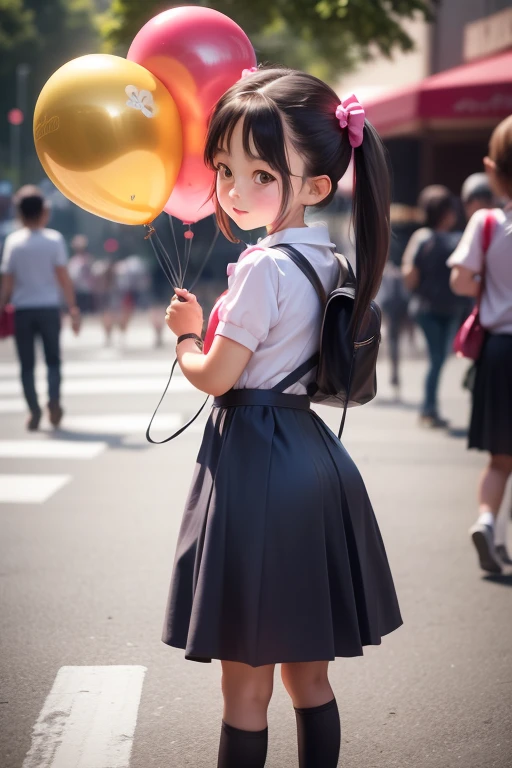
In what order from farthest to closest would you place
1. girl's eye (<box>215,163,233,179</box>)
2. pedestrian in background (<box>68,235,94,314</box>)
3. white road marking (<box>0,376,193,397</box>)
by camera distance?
1. pedestrian in background (<box>68,235,94,314</box>)
2. white road marking (<box>0,376,193,397</box>)
3. girl's eye (<box>215,163,233,179</box>)

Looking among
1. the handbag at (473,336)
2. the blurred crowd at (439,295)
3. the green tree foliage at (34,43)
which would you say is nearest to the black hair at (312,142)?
the blurred crowd at (439,295)

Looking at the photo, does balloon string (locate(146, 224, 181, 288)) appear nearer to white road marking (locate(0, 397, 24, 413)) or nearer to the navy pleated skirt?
the navy pleated skirt

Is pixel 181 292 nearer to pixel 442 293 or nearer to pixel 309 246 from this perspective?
pixel 309 246

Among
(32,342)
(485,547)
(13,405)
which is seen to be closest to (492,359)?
(485,547)

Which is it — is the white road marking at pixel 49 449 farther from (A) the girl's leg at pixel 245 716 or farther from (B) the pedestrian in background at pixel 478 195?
(A) the girl's leg at pixel 245 716

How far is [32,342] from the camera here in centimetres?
965

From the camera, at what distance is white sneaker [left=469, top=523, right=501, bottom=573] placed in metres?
5.13

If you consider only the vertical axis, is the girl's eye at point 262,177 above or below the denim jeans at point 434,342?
above

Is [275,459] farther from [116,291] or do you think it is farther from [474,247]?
[116,291]

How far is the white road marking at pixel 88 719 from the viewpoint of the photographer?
10.7ft

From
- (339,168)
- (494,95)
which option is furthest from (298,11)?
(339,168)

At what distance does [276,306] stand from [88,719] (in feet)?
5.36

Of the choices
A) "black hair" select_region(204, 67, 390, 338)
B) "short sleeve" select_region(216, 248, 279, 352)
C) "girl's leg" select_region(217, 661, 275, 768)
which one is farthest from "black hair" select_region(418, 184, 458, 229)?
"girl's leg" select_region(217, 661, 275, 768)

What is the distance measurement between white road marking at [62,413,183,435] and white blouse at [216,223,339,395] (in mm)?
6750
